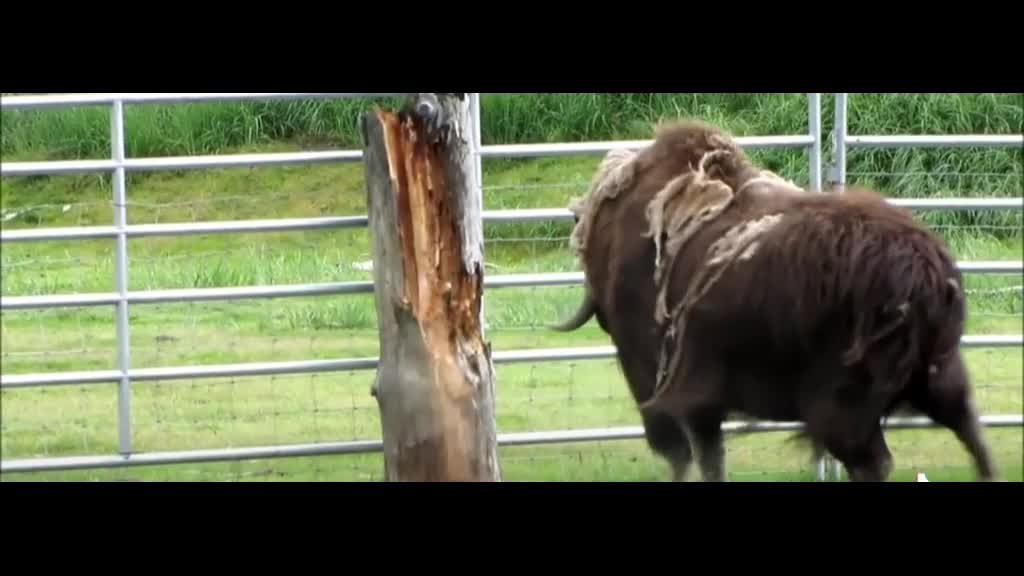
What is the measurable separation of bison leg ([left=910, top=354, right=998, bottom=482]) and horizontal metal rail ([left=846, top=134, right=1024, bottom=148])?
1.76 m

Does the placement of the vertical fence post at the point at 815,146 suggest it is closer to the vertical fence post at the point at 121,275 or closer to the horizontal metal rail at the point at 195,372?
the horizontal metal rail at the point at 195,372

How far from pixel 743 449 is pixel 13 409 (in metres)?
2.80

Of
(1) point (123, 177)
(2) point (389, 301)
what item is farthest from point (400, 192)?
(1) point (123, 177)

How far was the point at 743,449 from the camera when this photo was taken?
18.9 ft

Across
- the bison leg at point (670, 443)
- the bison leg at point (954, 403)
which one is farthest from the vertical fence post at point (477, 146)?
the bison leg at point (954, 403)

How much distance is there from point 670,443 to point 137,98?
227cm

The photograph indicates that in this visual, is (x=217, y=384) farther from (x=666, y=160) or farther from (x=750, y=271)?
(x=750, y=271)

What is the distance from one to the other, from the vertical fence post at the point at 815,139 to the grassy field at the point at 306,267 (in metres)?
0.10

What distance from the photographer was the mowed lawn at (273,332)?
19.6 ft

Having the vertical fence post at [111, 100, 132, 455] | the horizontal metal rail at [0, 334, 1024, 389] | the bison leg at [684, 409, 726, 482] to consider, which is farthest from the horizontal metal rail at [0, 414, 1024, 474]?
the bison leg at [684, 409, 726, 482]

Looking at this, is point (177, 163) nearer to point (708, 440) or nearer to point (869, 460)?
point (708, 440)

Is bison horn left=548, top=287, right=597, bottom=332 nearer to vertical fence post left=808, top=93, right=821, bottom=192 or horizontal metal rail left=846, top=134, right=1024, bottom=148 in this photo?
vertical fence post left=808, top=93, right=821, bottom=192

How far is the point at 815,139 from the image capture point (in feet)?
19.7

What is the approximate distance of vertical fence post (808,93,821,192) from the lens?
5953 mm
